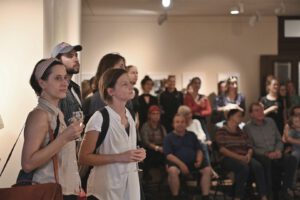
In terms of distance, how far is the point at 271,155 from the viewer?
6988mm

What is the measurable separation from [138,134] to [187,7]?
16.0 ft

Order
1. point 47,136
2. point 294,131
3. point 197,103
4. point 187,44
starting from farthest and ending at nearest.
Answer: point 187,44
point 197,103
point 294,131
point 47,136

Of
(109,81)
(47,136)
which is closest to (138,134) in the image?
(109,81)

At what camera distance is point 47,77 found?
250 cm

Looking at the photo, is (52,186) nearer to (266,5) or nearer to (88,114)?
(88,114)

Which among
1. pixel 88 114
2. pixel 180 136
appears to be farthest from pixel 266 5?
pixel 88 114

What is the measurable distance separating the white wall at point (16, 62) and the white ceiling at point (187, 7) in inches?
198

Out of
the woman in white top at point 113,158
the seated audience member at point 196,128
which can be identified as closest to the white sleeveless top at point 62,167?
the woman in white top at point 113,158

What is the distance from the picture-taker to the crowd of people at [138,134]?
2.48m

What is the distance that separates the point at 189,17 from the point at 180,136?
4.14m

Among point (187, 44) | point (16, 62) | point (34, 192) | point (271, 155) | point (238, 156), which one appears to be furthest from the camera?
point (187, 44)

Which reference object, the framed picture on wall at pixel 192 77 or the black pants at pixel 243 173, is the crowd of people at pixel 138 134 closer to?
the black pants at pixel 243 173

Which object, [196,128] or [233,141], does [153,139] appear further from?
[233,141]

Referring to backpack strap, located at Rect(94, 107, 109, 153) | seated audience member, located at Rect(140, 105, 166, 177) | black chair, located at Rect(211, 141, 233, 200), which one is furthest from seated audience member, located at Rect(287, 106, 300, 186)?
backpack strap, located at Rect(94, 107, 109, 153)
